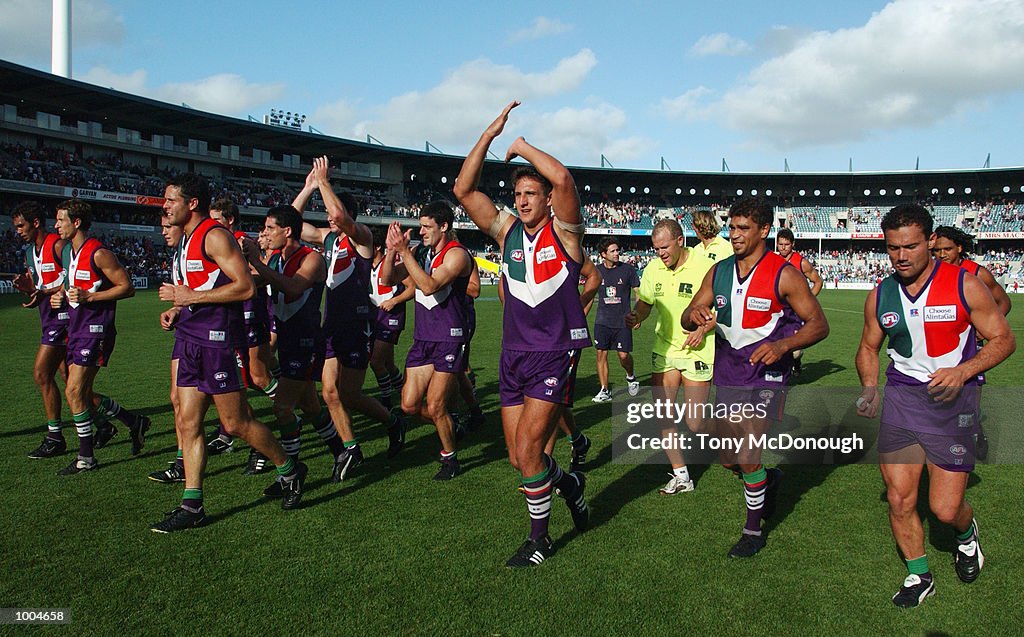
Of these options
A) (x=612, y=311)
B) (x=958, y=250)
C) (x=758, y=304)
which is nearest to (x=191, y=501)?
(x=758, y=304)

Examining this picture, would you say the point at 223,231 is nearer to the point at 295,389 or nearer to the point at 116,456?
the point at 295,389

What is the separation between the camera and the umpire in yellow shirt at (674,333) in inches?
250

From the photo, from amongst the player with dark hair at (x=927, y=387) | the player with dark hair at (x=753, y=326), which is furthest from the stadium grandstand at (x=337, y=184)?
the player with dark hair at (x=927, y=387)

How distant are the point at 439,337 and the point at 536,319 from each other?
227 centimetres

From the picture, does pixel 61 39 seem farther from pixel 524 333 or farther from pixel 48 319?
pixel 524 333

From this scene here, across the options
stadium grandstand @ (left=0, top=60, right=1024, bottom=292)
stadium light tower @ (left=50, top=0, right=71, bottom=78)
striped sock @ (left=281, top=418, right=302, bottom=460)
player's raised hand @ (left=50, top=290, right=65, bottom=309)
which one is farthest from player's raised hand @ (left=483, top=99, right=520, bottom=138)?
stadium light tower @ (left=50, top=0, right=71, bottom=78)

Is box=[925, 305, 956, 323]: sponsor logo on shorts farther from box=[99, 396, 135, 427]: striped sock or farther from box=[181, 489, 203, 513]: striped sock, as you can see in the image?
box=[99, 396, 135, 427]: striped sock

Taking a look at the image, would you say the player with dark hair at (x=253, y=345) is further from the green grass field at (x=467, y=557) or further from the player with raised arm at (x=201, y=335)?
the player with raised arm at (x=201, y=335)

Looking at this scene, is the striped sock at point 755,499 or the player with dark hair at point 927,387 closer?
the player with dark hair at point 927,387

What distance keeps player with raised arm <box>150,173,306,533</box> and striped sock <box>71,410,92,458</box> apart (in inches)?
78.0

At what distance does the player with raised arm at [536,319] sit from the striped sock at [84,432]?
4.40m

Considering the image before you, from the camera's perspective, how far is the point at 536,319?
4918mm

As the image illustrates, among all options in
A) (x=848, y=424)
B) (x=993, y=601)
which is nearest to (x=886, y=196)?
(x=848, y=424)

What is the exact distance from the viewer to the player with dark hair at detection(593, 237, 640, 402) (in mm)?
10875
